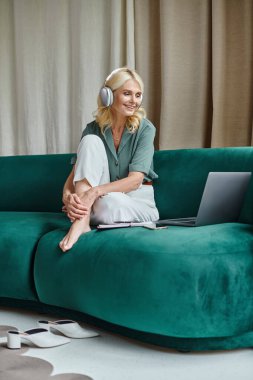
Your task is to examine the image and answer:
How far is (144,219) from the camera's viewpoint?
258 centimetres

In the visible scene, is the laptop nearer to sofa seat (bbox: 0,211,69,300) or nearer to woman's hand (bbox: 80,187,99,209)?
woman's hand (bbox: 80,187,99,209)

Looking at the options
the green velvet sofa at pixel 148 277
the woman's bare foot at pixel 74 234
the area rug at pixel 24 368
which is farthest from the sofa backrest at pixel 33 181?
the area rug at pixel 24 368

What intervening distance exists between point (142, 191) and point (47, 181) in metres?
0.78

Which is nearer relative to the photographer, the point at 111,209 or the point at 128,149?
the point at 111,209

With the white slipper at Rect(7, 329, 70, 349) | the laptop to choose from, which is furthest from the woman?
the white slipper at Rect(7, 329, 70, 349)

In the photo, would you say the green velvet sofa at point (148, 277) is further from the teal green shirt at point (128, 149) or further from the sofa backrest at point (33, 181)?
the sofa backrest at point (33, 181)

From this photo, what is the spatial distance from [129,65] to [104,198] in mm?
1333

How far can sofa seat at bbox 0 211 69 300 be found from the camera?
241 centimetres

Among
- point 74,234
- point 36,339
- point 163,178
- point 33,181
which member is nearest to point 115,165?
point 163,178

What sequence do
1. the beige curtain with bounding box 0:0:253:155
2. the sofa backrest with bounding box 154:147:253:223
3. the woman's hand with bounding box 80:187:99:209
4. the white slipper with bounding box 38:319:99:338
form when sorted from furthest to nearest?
1. the beige curtain with bounding box 0:0:253:155
2. the sofa backrest with bounding box 154:147:253:223
3. the woman's hand with bounding box 80:187:99:209
4. the white slipper with bounding box 38:319:99:338

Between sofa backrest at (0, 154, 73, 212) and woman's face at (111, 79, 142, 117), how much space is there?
564 mm

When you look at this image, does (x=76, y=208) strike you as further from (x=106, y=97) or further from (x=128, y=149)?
(x=106, y=97)

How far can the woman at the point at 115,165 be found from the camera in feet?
8.16

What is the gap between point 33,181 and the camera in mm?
3338
